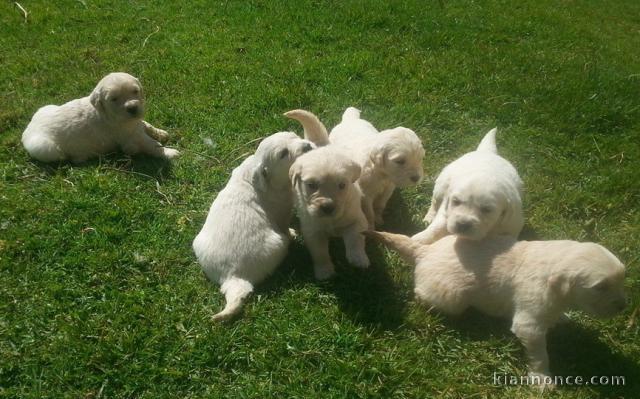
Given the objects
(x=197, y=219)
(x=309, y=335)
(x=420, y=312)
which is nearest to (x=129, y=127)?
(x=197, y=219)

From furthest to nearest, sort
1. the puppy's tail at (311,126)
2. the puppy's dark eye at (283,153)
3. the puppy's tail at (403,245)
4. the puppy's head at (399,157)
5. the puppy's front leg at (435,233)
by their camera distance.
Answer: the puppy's tail at (311,126), the puppy's head at (399,157), the puppy's dark eye at (283,153), the puppy's front leg at (435,233), the puppy's tail at (403,245)

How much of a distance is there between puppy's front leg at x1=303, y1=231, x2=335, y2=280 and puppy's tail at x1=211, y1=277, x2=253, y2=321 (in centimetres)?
57

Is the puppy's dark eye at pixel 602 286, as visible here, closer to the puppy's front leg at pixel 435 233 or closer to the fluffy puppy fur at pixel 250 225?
the puppy's front leg at pixel 435 233

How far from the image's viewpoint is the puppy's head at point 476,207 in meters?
3.70

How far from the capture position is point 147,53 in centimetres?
776

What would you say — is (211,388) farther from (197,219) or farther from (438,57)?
(438,57)

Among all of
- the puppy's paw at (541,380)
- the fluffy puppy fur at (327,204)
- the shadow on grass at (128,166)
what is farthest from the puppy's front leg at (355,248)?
the shadow on grass at (128,166)

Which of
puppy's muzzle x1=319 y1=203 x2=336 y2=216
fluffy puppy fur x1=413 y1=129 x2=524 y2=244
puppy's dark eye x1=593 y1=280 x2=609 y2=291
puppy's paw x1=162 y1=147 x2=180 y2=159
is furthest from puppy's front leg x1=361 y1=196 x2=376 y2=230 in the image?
puppy's paw x1=162 y1=147 x2=180 y2=159

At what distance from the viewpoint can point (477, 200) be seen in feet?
12.4

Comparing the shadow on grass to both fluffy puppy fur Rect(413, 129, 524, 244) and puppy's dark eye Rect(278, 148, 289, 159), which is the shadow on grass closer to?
puppy's dark eye Rect(278, 148, 289, 159)

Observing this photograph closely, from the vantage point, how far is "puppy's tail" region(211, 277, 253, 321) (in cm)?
382

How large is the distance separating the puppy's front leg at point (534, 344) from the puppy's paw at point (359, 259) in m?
1.22

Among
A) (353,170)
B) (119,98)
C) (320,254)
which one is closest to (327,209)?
(353,170)

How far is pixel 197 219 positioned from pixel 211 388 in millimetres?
1835
